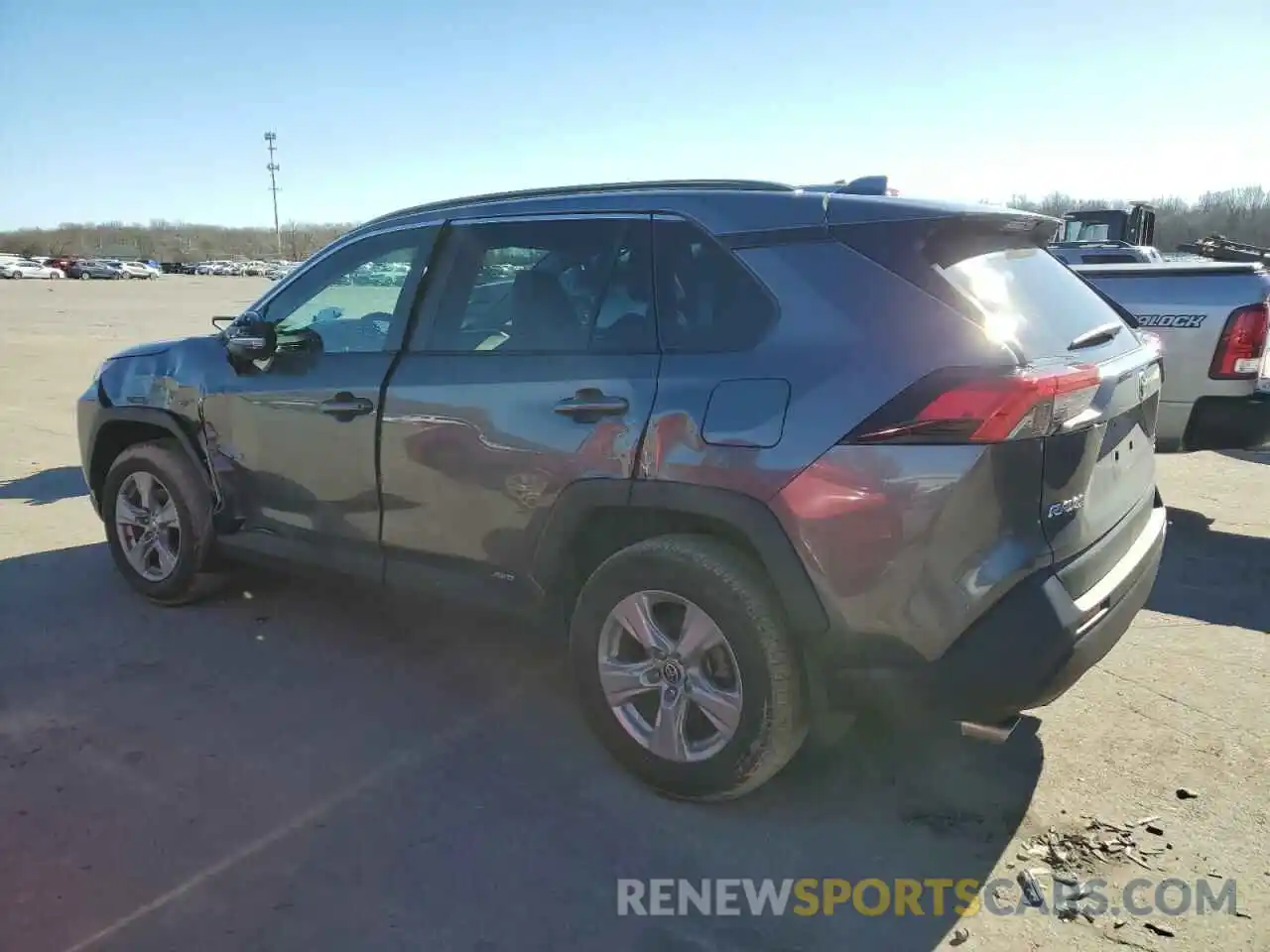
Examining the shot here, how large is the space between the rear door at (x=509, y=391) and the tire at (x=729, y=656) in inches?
12.6

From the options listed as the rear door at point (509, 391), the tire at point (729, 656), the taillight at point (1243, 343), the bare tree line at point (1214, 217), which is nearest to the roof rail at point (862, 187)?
the rear door at point (509, 391)

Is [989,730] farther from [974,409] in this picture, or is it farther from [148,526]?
[148,526]

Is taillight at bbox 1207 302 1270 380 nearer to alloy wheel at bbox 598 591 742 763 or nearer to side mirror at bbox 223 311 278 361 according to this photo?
alloy wheel at bbox 598 591 742 763

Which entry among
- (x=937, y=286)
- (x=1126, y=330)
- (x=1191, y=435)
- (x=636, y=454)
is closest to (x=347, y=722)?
(x=636, y=454)

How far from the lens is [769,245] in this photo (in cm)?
289

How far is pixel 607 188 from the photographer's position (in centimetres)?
345

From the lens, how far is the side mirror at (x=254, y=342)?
4012 millimetres

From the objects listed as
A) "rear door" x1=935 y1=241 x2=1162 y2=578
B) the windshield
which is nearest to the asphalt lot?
"rear door" x1=935 y1=241 x2=1162 y2=578

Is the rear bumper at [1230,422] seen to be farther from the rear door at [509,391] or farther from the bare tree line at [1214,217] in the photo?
the bare tree line at [1214,217]

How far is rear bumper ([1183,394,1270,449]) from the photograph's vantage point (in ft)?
17.7

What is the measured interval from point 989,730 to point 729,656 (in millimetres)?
761

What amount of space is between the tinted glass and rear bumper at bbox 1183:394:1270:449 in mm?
4032

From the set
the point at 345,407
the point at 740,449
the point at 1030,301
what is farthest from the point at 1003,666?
the point at 345,407

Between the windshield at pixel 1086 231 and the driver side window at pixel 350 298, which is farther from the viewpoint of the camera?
the windshield at pixel 1086 231
